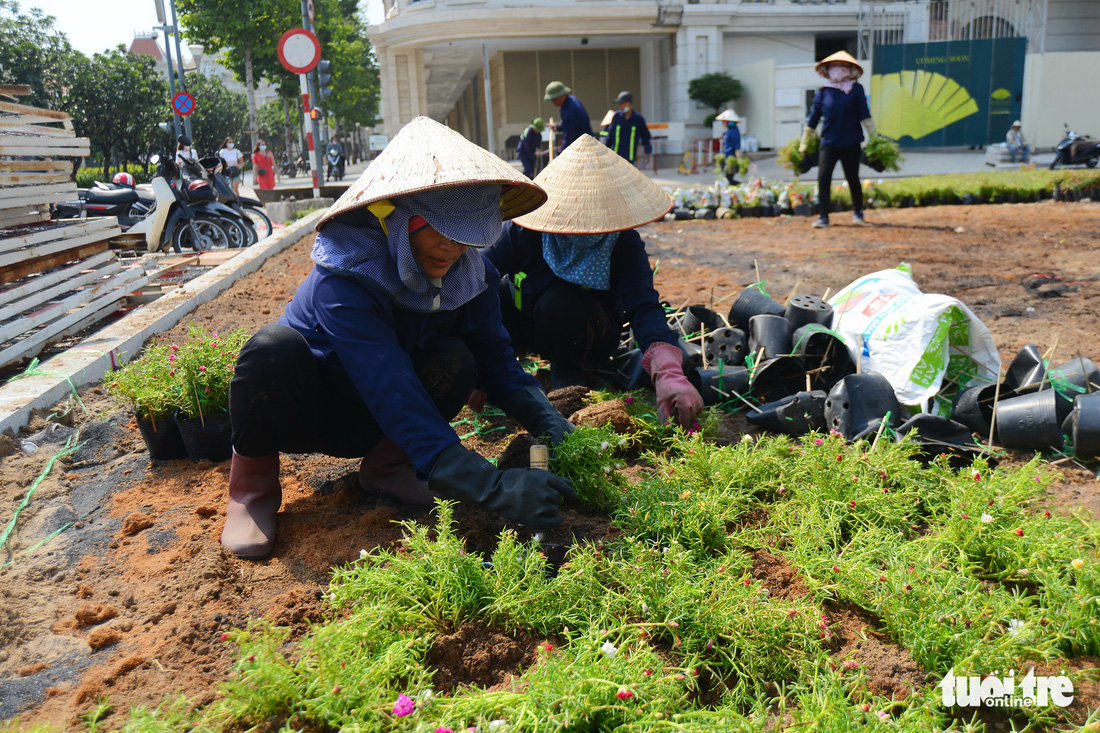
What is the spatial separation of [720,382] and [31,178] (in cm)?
467

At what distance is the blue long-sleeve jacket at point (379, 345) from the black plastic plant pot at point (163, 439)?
0.86 metres

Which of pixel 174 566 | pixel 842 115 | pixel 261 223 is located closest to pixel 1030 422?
pixel 174 566

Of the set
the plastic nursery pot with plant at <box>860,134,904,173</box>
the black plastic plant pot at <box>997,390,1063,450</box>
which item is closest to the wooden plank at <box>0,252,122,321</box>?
the black plastic plant pot at <box>997,390,1063,450</box>

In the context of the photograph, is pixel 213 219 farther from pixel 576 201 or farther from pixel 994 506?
pixel 994 506

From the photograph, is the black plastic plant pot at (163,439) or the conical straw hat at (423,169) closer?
the conical straw hat at (423,169)

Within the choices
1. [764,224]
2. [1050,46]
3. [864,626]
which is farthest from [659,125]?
[864,626]

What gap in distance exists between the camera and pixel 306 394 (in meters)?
2.26

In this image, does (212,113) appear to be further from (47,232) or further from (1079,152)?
(47,232)

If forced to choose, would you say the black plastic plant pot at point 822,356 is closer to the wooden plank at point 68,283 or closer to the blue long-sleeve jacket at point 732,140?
the wooden plank at point 68,283

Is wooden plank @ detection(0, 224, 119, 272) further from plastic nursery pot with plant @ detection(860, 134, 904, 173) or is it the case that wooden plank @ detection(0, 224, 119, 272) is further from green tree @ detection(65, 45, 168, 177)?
green tree @ detection(65, 45, 168, 177)

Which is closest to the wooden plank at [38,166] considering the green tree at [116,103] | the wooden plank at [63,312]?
the wooden plank at [63,312]

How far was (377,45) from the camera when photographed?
86.4 feet

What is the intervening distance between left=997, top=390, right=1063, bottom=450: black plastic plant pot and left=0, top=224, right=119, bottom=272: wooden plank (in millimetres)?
5036

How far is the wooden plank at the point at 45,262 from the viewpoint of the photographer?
457cm
